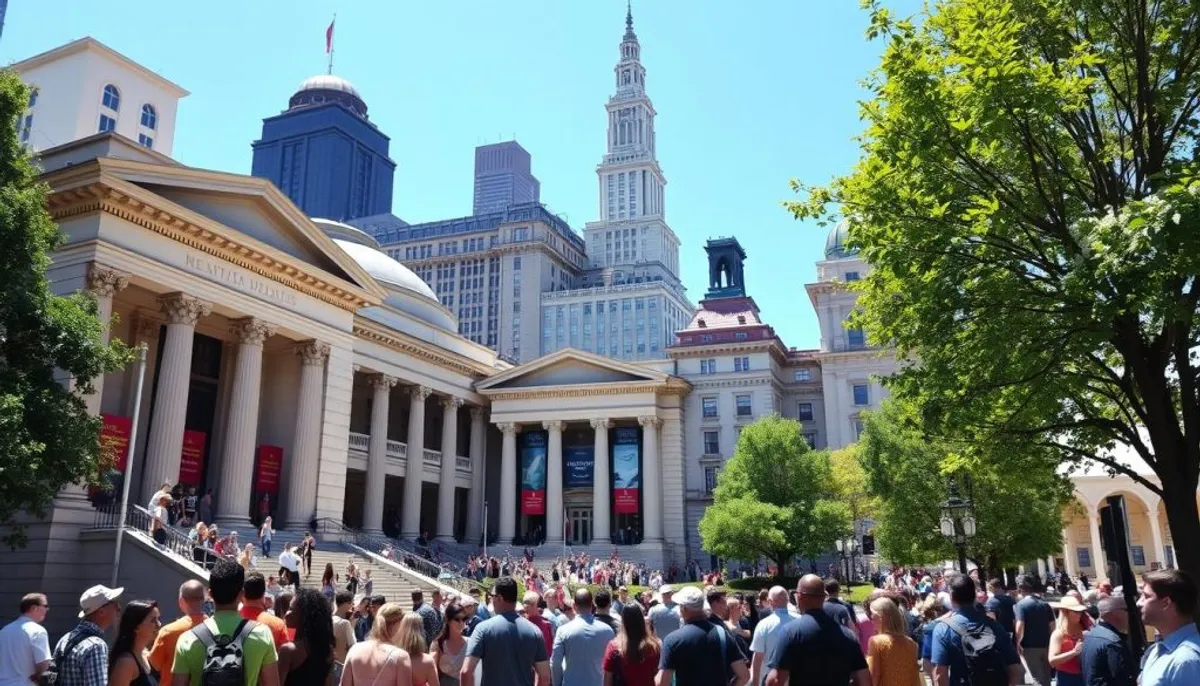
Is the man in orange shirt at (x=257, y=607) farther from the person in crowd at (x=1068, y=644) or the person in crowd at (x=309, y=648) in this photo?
the person in crowd at (x=1068, y=644)

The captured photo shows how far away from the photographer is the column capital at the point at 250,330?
112ft

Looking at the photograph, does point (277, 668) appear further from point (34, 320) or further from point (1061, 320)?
point (34, 320)

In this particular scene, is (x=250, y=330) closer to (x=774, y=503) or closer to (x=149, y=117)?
(x=774, y=503)

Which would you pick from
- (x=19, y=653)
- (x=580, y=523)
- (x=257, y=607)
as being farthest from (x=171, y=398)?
(x=580, y=523)

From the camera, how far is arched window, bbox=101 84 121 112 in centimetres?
6356

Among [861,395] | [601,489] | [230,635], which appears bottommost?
[230,635]

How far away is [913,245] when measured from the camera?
13.7 meters

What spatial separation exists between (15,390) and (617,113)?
473 feet

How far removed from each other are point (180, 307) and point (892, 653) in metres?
29.8

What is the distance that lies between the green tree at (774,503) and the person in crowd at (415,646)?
1561 inches

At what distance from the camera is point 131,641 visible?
7.12 metres

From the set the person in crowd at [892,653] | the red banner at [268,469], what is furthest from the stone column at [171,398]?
the person in crowd at [892,653]

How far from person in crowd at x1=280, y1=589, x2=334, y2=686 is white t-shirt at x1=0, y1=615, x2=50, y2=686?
10.2 ft

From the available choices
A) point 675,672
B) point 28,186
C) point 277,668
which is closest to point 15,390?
point 28,186
